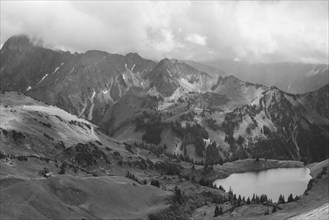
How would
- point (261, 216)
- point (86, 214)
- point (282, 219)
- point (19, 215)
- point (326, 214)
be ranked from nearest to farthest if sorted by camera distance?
point (326, 214), point (19, 215), point (86, 214), point (282, 219), point (261, 216)

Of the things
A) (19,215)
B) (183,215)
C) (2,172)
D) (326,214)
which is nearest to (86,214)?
(19,215)

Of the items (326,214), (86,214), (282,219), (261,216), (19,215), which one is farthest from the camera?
(261,216)

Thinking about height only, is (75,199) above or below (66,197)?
below

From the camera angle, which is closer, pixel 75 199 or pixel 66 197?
pixel 66 197

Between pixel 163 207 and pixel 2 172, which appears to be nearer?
pixel 2 172

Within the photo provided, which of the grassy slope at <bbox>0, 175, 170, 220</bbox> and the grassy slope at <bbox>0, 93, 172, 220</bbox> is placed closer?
the grassy slope at <bbox>0, 175, 170, 220</bbox>

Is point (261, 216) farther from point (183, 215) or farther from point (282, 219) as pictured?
point (183, 215)

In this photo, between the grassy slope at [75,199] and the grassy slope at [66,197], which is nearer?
the grassy slope at [75,199]

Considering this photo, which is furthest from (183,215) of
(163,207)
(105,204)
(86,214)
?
(86,214)

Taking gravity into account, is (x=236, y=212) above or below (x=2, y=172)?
below

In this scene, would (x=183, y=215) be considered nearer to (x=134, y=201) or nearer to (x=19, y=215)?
(x=134, y=201)
